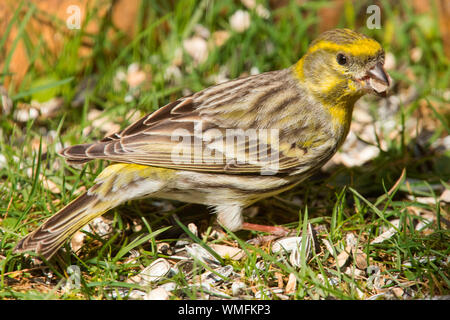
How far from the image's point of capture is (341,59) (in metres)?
3.87

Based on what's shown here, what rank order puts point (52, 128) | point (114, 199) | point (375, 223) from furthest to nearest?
1. point (52, 128)
2. point (375, 223)
3. point (114, 199)

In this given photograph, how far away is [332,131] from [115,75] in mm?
2319

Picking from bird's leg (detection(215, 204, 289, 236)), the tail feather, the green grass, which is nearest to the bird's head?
the green grass

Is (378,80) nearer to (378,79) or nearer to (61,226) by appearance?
(378,79)

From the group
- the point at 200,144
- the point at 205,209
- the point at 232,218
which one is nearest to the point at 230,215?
the point at 232,218

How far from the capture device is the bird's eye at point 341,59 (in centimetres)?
385

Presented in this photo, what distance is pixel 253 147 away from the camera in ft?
12.7

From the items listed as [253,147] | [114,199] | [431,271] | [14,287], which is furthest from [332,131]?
[14,287]

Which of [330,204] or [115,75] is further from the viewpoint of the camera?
[115,75]

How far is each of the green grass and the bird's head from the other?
659 mm

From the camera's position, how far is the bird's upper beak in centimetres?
376

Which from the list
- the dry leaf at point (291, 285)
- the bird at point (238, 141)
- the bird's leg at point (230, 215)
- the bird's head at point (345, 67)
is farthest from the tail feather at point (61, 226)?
the bird's head at point (345, 67)

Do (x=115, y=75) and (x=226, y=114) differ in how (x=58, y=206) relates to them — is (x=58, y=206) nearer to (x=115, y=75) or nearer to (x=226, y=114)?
(x=226, y=114)

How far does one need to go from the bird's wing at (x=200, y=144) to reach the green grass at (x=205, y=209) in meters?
0.40
